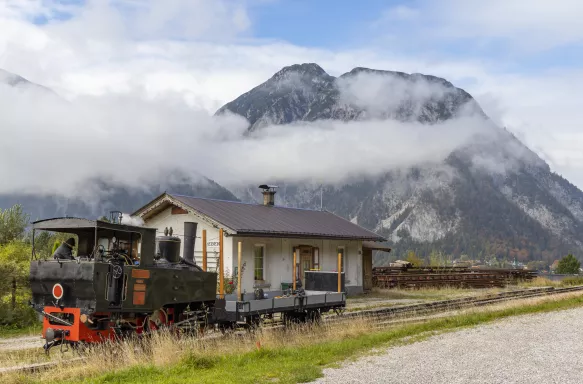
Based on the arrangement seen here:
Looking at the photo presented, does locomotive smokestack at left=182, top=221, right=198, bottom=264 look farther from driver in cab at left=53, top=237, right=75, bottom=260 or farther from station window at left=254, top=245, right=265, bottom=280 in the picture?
station window at left=254, top=245, right=265, bottom=280

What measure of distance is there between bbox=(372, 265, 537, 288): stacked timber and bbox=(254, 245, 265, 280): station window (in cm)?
1222

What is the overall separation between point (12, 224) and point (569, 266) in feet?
162

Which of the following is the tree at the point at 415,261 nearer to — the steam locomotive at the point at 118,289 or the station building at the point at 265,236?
the station building at the point at 265,236

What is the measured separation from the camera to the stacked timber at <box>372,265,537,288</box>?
120 feet

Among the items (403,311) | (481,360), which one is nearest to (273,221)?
(403,311)

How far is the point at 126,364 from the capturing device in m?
10.7

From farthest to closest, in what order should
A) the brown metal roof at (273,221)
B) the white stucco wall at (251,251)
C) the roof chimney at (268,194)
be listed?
the roof chimney at (268,194) < the brown metal roof at (273,221) < the white stucco wall at (251,251)

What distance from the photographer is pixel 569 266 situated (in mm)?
58031

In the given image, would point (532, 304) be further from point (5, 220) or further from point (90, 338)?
point (5, 220)

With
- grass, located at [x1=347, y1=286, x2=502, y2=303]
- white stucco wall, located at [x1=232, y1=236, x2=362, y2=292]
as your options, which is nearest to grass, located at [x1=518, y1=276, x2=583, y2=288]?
grass, located at [x1=347, y1=286, x2=502, y2=303]

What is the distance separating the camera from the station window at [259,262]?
84.8 ft

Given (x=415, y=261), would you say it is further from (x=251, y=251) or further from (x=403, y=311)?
(x=403, y=311)

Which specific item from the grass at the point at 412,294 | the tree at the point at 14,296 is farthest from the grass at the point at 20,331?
the grass at the point at 412,294

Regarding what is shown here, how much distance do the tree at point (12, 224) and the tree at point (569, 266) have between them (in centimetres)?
4784
